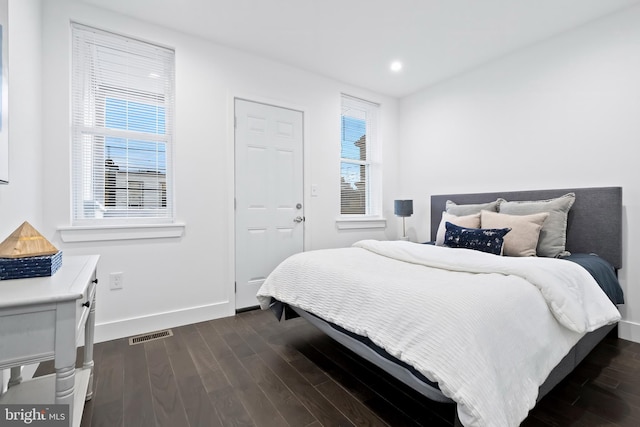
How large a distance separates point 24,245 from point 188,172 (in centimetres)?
165

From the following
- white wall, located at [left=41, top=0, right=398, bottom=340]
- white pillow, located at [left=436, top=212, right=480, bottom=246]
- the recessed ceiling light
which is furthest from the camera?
the recessed ceiling light

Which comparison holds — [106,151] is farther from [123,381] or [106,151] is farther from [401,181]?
[401,181]

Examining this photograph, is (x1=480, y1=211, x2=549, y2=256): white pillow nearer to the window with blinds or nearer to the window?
the window

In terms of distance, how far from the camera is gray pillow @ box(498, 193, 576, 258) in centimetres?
245

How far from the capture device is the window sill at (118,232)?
7.50 ft

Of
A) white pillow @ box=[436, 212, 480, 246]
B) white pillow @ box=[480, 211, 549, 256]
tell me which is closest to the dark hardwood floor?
white pillow @ box=[480, 211, 549, 256]

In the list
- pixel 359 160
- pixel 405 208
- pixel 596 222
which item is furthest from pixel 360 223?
pixel 596 222

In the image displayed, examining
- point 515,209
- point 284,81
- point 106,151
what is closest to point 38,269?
point 106,151

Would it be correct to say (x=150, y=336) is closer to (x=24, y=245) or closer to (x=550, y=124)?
(x=24, y=245)

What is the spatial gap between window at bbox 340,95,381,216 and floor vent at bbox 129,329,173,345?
2.30 metres

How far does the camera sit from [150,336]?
2.46 meters

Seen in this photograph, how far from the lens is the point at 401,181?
4.34 meters

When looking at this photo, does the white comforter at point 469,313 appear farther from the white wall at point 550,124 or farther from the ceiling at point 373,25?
the ceiling at point 373,25

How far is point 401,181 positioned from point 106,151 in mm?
3472
